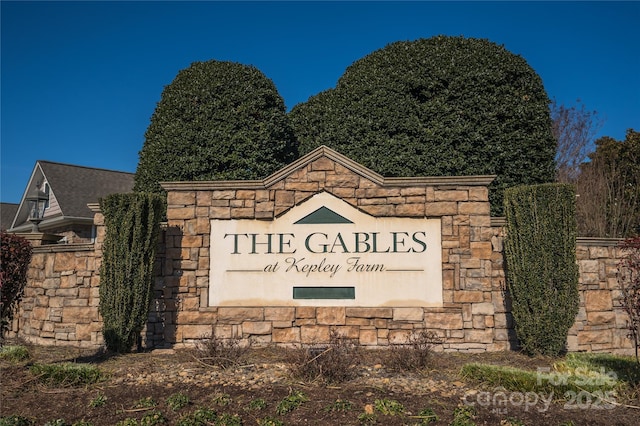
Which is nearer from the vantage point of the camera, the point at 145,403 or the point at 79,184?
the point at 145,403

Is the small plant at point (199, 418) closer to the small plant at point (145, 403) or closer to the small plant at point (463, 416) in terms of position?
the small plant at point (145, 403)

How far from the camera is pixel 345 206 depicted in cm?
789

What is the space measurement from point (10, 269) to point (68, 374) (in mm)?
1891

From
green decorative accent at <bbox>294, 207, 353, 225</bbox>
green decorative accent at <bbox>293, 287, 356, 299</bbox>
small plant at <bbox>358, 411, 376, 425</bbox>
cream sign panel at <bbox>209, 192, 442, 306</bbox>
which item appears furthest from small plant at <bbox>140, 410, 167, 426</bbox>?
green decorative accent at <bbox>294, 207, 353, 225</bbox>

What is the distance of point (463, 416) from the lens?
4418 mm

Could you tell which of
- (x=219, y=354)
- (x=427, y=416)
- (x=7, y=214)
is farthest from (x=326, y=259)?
(x=7, y=214)

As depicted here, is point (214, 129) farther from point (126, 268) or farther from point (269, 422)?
point (269, 422)

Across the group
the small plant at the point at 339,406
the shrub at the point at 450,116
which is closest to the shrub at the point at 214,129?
the shrub at the point at 450,116

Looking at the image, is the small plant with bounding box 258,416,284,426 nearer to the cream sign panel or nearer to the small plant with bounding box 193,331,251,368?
the small plant with bounding box 193,331,251,368

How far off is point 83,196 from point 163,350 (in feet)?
44.0

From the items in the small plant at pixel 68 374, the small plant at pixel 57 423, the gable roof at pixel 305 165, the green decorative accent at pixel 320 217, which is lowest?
the small plant at pixel 57 423

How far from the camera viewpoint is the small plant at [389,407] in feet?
14.8

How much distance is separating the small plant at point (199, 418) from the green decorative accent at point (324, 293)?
3.33 m

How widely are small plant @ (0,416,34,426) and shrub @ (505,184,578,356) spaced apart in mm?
6439
